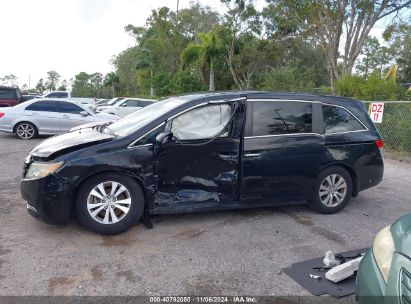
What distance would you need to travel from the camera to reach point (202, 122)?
4.83m

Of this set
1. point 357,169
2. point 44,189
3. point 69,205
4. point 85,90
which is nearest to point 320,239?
point 357,169

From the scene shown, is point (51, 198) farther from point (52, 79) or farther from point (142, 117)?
point (52, 79)

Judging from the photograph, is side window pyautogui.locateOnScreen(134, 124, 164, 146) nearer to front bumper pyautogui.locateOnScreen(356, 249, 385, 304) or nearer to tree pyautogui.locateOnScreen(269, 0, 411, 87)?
front bumper pyautogui.locateOnScreen(356, 249, 385, 304)

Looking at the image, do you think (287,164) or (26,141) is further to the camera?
(26,141)

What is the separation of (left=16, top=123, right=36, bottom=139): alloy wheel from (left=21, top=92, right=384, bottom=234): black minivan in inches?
304

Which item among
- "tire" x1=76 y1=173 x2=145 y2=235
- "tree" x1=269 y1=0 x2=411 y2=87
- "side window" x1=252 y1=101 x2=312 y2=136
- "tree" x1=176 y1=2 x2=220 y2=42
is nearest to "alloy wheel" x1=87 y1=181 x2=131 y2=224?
"tire" x1=76 y1=173 x2=145 y2=235

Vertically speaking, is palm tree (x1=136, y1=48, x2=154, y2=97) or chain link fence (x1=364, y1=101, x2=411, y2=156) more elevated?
palm tree (x1=136, y1=48, x2=154, y2=97)

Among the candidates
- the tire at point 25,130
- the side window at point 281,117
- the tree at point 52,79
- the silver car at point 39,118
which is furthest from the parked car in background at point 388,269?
the tree at point 52,79

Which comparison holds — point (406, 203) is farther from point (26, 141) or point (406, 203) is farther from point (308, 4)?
point (308, 4)

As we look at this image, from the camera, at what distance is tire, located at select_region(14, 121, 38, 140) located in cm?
1207

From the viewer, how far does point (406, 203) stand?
619 cm

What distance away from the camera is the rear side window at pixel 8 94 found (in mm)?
18516

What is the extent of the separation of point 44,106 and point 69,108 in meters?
0.75

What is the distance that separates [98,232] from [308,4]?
1657 cm
